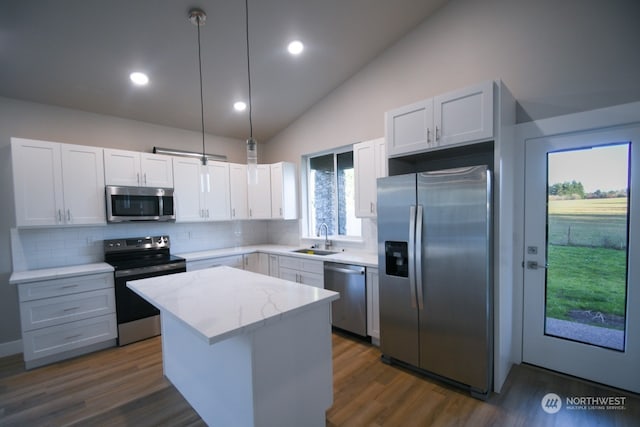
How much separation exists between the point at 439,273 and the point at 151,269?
3.27 m

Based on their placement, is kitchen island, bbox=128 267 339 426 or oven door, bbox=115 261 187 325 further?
oven door, bbox=115 261 187 325

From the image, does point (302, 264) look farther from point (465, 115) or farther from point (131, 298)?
point (465, 115)

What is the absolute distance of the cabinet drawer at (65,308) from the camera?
2830 millimetres

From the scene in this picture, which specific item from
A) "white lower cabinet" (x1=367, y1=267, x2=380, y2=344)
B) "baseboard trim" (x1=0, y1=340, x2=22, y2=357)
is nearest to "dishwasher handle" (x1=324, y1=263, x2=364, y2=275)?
"white lower cabinet" (x1=367, y1=267, x2=380, y2=344)

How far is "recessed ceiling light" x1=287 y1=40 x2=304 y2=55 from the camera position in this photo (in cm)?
310

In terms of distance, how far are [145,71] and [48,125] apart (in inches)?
55.0

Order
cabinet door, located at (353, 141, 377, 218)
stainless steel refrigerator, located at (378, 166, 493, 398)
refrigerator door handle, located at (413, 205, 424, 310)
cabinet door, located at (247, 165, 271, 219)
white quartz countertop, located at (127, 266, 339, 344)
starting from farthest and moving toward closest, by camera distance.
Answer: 1. cabinet door, located at (247, 165, 271, 219)
2. cabinet door, located at (353, 141, 377, 218)
3. refrigerator door handle, located at (413, 205, 424, 310)
4. stainless steel refrigerator, located at (378, 166, 493, 398)
5. white quartz countertop, located at (127, 266, 339, 344)

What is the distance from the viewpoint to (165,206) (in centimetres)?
383

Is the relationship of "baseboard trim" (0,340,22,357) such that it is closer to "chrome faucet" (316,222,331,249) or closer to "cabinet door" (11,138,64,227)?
"cabinet door" (11,138,64,227)

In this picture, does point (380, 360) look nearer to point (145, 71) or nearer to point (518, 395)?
point (518, 395)

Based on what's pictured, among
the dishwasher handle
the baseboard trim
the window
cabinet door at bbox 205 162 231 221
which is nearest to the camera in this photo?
the baseboard trim

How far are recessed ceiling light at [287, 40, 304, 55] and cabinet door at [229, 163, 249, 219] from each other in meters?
2.08

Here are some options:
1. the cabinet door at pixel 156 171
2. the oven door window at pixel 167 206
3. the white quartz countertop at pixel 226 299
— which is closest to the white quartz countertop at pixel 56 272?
the oven door window at pixel 167 206

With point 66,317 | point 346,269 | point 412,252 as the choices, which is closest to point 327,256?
point 346,269
